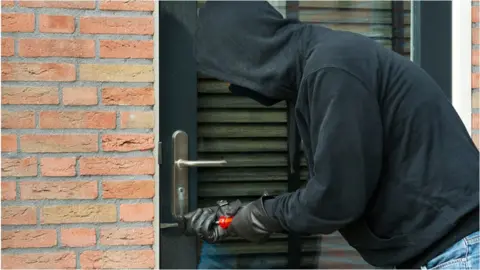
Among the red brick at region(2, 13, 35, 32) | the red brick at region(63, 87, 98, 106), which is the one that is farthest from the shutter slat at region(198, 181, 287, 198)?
the red brick at region(2, 13, 35, 32)

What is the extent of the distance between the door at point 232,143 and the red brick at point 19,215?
49 centimetres

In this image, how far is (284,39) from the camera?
6.74 feet

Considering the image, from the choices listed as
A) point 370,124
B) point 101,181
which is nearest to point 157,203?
point 101,181

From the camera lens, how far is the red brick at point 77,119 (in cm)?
275

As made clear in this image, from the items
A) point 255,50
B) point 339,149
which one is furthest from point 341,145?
point 255,50

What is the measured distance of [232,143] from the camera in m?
3.01

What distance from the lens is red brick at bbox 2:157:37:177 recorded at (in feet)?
8.98

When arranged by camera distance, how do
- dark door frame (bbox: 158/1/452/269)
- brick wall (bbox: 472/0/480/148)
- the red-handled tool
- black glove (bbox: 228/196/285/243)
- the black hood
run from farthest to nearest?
brick wall (bbox: 472/0/480/148)
dark door frame (bbox: 158/1/452/269)
the red-handled tool
black glove (bbox: 228/196/285/243)
the black hood

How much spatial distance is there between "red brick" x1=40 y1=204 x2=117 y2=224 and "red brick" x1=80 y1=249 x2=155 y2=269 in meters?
0.12

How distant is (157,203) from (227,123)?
444 mm

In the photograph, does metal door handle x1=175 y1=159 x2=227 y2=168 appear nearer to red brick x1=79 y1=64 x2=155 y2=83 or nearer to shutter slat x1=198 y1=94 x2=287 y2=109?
shutter slat x1=198 y1=94 x2=287 y2=109

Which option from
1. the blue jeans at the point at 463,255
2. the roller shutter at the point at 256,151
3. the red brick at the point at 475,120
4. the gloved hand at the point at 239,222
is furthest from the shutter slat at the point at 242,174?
the blue jeans at the point at 463,255

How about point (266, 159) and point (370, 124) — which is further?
point (266, 159)

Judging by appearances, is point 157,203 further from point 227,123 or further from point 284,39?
point 284,39
